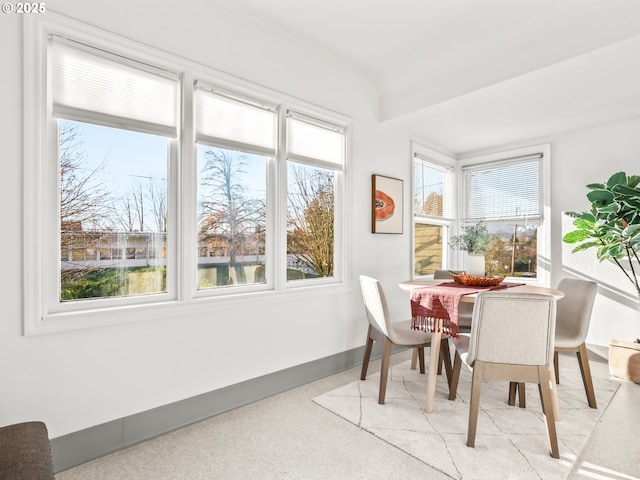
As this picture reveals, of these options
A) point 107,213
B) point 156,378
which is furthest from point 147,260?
point 156,378

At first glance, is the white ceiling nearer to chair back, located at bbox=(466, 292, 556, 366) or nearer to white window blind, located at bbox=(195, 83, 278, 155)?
white window blind, located at bbox=(195, 83, 278, 155)

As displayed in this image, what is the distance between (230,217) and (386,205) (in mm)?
1764

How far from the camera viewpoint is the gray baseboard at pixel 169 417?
193 centimetres

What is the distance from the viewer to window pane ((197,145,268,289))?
2549mm

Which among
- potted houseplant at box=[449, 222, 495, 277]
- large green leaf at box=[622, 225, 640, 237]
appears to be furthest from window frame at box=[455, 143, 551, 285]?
potted houseplant at box=[449, 222, 495, 277]

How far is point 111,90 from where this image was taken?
6.88 feet

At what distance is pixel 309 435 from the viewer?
223 centimetres

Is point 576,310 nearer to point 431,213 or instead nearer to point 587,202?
point 587,202

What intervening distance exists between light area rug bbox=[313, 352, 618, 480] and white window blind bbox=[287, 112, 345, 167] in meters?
1.98

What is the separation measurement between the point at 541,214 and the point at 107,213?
4400 mm

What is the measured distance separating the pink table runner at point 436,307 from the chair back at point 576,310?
792 millimetres

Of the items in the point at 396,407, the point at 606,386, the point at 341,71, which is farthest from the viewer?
the point at 341,71

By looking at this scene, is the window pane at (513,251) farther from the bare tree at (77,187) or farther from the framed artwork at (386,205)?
the bare tree at (77,187)

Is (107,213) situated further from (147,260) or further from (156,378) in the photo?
(156,378)
